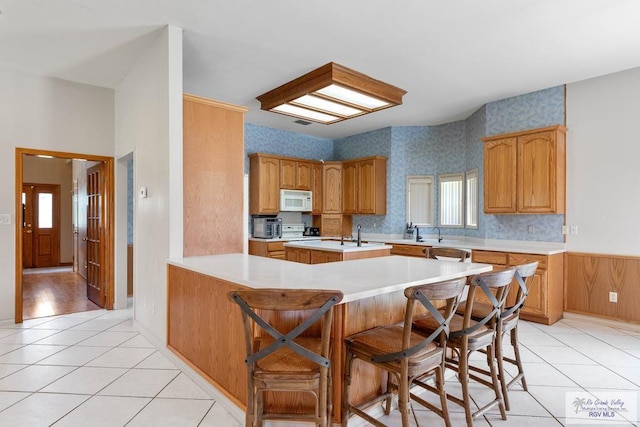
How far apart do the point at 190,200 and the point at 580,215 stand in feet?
14.7

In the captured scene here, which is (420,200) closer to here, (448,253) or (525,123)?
(525,123)

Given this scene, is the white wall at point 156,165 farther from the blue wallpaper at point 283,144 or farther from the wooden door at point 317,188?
the wooden door at point 317,188

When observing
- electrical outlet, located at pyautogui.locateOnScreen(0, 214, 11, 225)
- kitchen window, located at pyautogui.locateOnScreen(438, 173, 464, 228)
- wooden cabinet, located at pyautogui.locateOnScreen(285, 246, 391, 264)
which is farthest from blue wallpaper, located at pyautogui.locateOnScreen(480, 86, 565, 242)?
electrical outlet, located at pyautogui.locateOnScreen(0, 214, 11, 225)

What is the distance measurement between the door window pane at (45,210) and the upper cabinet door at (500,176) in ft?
31.8

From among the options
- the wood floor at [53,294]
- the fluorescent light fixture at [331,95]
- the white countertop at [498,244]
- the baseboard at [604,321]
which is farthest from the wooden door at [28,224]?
the baseboard at [604,321]

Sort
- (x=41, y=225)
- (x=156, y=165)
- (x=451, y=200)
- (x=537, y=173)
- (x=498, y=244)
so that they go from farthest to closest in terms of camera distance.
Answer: (x=41, y=225)
(x=451, y=200)
(x=498, y=244)
(x=537, y=173)
(x=156, y=165)

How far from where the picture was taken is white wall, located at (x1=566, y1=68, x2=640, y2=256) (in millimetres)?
3875

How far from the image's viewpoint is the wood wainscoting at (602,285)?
12.5 feet

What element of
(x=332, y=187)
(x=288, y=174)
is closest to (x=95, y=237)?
(x=288, y=174)

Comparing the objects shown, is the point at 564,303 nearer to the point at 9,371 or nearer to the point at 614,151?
the point at 614,151

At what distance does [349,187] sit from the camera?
6.85m

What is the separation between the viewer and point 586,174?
4156 millimetres

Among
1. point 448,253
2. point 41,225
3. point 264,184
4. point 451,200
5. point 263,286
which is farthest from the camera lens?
point 41,225

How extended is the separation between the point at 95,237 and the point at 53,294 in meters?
1.49
